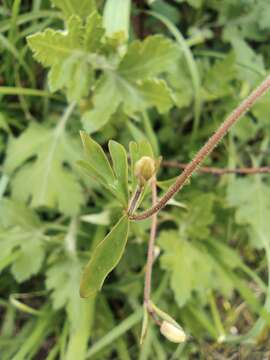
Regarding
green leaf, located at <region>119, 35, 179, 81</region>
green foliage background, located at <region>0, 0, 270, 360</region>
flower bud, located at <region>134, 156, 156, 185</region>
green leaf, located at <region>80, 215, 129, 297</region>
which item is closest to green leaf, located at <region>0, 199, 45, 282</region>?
green foliage background, located at <region>0, 0, 270, 360</region>

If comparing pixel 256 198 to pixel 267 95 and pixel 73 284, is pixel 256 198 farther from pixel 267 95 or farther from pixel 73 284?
pixel 73 284

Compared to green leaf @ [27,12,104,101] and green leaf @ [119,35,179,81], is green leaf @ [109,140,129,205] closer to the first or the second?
green leaf @ [27,12,104,101]

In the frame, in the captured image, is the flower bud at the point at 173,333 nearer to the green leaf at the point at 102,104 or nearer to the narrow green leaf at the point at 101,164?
the narrow green leaf at the point at 101,164

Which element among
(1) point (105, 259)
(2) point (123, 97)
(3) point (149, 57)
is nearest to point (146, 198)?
(2) point (123, 97)

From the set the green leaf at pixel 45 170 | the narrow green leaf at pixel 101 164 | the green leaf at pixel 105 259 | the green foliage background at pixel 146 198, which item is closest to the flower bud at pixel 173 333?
the green leaf at pixel 105 259

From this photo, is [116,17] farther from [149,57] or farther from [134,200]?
[134,200]

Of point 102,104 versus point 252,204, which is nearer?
point 102,104
